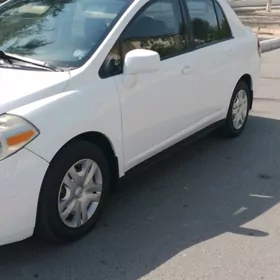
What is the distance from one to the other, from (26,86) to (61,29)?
0.84 m

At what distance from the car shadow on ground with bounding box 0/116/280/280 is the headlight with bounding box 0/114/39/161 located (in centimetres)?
81

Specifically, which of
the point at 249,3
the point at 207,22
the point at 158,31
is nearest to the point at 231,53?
the point at 207,22

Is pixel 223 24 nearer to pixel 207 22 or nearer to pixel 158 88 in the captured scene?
pixel 207 22

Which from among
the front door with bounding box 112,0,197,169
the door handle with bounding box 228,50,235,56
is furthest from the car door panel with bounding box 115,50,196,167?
the door handle with bounding box 228,50,235,56

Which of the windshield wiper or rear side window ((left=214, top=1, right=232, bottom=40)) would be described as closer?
the windshield wiper

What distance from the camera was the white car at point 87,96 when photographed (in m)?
3.38

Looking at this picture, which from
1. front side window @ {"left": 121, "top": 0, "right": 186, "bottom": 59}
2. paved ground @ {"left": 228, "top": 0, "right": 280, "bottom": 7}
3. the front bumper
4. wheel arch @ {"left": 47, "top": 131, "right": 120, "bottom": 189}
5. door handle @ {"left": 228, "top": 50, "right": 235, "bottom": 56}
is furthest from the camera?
paved ground @ {"left": 228, "top": 0, "right": 280, "bottom": 7}

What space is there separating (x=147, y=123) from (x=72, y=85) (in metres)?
A: 0.83

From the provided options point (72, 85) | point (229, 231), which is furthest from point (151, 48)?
point (229, 231)

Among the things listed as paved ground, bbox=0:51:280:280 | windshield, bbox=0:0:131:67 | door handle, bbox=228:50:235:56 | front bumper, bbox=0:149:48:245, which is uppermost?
windshield, bbox=0:0:131:67

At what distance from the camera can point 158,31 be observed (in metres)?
4.68

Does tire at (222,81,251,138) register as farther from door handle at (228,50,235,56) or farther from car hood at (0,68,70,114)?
car hood at (0,68,70,114)

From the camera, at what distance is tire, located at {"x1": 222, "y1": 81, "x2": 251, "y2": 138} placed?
5922mm

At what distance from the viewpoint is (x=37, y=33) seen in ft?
14.3
